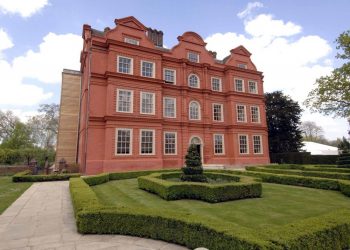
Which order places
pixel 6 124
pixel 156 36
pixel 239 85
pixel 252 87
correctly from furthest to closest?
pixel 6 124
pixel 252 87
pixel 239 85
pixel 156 36

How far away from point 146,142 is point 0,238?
15032 mm

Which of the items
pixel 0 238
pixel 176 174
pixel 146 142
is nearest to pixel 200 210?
pixel 0 238

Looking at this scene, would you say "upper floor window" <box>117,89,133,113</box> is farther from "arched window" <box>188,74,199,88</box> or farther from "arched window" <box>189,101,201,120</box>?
"arched window" <box>188,74,199,88</box>

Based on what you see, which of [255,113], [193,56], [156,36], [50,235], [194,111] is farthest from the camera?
[255,113]

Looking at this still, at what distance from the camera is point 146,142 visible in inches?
799

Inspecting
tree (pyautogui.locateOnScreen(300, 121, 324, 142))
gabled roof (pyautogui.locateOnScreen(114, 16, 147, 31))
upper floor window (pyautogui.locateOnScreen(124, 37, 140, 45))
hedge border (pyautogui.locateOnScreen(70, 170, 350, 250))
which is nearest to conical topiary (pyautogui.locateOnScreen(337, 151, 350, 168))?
hedge border (pyautogui.locateOnScreen(70, 170, 350, 250))

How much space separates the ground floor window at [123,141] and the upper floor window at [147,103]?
253 centimetres

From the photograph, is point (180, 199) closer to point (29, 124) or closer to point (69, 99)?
point (69, 99)

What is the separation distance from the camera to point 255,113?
28125mm

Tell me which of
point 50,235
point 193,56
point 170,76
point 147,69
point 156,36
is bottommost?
point 50,235

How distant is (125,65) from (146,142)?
24.6ft

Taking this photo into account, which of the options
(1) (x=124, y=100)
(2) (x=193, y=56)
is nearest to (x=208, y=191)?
(1) (x=124, y=100)

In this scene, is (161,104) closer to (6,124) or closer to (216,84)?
(216,84)

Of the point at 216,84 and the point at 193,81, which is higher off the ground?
the point at 216,84
